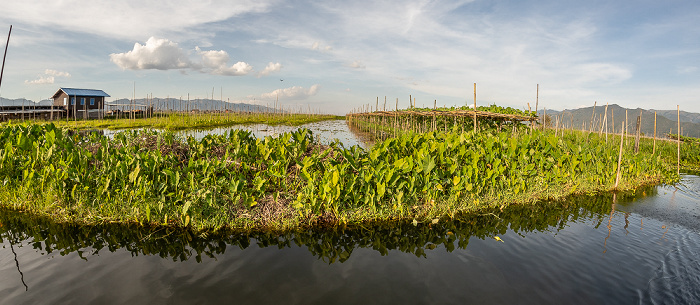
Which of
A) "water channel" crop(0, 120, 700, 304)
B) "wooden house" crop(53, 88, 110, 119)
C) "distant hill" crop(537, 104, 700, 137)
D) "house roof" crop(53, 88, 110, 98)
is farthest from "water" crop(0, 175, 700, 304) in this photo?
"house roof" crop(53, 88, 110, 98)

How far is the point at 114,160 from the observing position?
5539 millimetres

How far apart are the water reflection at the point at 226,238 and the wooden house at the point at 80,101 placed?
34376 millimetres

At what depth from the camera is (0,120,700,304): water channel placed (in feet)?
12.1

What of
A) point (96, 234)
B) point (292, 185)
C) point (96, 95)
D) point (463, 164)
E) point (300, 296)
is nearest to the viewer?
point (300, 296)

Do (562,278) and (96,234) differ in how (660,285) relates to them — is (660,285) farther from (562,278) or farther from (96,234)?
Result: (96,234)

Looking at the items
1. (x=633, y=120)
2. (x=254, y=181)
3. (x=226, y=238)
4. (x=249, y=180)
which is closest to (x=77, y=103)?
(x=249, y=180)

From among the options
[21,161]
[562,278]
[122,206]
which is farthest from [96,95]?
[562,278]

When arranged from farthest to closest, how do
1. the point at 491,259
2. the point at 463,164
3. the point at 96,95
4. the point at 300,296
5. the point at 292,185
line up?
1. the point at 96,95
2. the point at 463,164
3. the point at 292,185
4. the point at 491,259
5. the point at 300,296

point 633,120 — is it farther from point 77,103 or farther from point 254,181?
point 77,103

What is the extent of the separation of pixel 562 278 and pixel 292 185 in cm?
425

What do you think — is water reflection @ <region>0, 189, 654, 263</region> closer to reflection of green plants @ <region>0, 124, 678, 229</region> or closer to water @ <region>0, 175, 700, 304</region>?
A: water @ <region>0, 175, 700, 304</region>

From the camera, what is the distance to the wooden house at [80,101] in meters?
33.2

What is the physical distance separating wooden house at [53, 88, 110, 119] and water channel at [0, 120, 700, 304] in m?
35.5

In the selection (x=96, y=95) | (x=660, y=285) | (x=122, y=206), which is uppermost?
(x=96, y=95)
